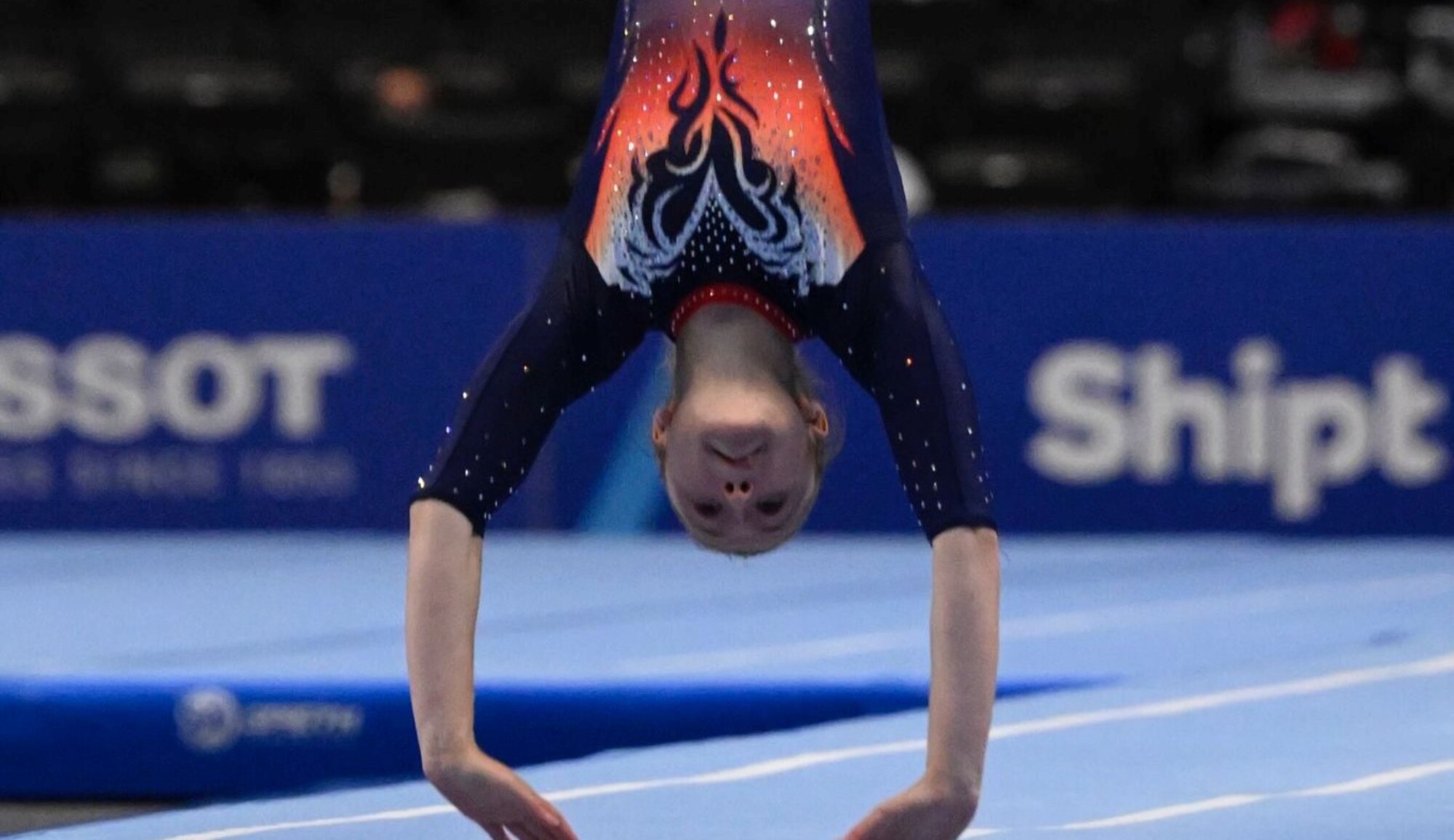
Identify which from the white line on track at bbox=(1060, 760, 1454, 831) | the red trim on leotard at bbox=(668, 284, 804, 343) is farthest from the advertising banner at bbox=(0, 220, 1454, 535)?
the red trim on leotard at bbox=(668, 284, 804, 343)

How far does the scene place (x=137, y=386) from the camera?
632 cm

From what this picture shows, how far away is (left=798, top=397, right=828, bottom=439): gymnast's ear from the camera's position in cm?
272

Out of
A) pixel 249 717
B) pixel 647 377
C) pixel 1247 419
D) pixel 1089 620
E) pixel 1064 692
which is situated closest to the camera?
pixel 1064 692

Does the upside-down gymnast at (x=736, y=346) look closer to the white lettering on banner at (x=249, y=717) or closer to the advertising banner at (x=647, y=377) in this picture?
the white lettering on banner at (x=249, y=717)

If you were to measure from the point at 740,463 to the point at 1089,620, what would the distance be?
2566mm

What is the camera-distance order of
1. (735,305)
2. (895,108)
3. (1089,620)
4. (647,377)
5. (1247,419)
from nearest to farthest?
(735,305), (1089,620), (1247,419), (647,377), (895,108)

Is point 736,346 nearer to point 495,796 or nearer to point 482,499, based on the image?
point 482,499

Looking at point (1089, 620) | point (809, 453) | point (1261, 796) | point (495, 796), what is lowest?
point (1089, 620)

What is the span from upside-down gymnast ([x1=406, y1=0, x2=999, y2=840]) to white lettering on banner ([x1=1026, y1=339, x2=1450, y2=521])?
3.13 m

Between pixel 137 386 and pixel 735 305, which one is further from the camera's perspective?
pixel 137 386

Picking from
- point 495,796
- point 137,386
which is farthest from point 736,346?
point 137,386

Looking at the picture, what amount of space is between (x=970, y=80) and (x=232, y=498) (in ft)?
10.3

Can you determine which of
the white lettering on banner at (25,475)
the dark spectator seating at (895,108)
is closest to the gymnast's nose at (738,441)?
the white lettering on banner at (25,475)

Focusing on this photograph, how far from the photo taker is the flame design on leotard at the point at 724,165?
287 centimetres
